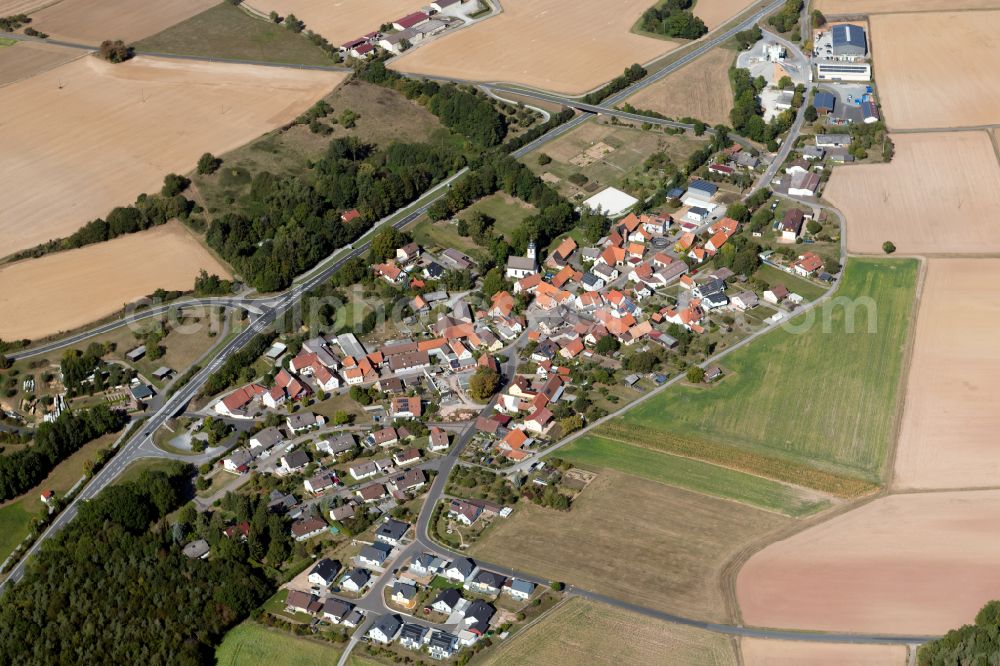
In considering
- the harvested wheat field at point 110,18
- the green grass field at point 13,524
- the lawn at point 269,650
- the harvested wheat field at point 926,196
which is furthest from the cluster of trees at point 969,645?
the harvested wheat field at point 110,18

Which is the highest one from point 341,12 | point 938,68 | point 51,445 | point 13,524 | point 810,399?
point 341,12

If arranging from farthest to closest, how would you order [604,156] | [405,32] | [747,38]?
[405,32]
[747,38]
[604,156]

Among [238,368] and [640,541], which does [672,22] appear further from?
[640,541]

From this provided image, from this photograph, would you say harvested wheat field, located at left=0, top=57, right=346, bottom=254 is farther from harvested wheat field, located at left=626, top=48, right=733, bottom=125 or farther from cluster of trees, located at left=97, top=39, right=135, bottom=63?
harvested wheat field, located at left=626, top=48, right=733, bottom=125

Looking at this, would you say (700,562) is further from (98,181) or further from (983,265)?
(98,181)

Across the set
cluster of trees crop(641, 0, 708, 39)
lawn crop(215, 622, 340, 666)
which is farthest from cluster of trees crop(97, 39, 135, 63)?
lawn crop(215, 622, 340, 666)

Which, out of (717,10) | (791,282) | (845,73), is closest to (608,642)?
(791,282)

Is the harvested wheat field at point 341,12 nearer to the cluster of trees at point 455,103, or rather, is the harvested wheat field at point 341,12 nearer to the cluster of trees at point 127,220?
the cluster of trees at point 455,103
